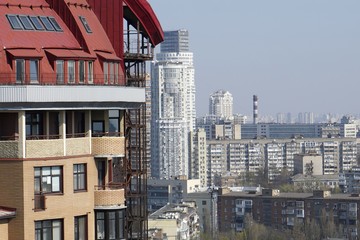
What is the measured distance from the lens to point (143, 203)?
52.0ft

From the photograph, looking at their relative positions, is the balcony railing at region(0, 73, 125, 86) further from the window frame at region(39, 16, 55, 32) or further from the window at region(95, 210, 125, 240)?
the window at region(95, 210, 125, 240)

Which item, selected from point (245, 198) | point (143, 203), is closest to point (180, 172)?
point (245, 198)

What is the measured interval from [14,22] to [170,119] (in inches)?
6051

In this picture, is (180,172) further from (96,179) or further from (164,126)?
(96,179)

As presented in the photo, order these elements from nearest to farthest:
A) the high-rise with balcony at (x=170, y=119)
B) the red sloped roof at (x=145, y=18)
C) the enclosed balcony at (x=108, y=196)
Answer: the enclosed balcony at (x=108, y=196)
the red sloped roof at (x=145, y=18)
the high-rise with balcony at (x=170, y=119)

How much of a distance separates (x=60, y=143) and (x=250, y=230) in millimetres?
76533

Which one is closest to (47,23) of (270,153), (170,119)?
(270,153)

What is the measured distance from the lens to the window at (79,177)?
10.7 metres

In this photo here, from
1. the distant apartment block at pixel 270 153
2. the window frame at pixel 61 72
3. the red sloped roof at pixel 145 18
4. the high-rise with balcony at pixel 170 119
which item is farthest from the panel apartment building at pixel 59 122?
the distant apartment block at pixel 270 153

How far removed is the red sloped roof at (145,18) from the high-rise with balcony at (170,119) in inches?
5137

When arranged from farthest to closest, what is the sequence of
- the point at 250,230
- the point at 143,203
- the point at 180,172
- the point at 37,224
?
the point at 180,172
the point at 250,230
the point at 143,203
the point at 37,224

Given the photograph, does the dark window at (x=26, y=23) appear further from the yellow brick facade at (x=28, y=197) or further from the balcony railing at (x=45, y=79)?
the yellow brick facade at (x=28, y=197)

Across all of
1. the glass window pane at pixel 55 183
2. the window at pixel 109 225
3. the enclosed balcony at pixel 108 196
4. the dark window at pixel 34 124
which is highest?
the dark window at pixel 34 124

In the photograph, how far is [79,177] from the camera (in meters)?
10.7
